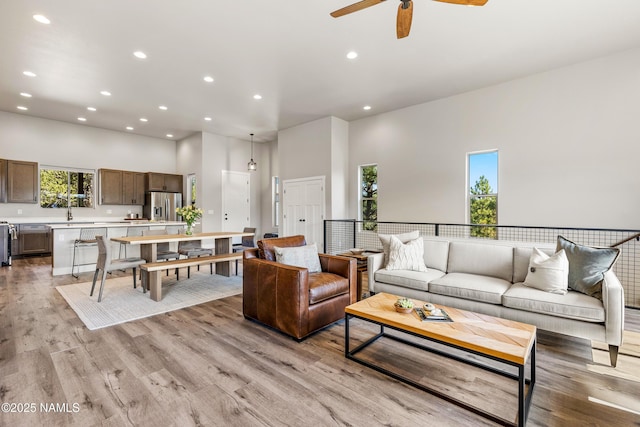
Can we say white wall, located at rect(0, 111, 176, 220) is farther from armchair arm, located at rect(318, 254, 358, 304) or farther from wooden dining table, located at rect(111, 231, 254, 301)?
armchair arm, located at rect(318, 254, 358, 304)

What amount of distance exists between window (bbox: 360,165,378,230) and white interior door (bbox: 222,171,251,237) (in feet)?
12.5

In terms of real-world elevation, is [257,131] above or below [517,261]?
above

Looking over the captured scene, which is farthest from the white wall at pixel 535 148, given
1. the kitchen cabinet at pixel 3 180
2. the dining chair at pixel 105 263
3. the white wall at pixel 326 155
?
the kitchen cabinet at pixel 3 180

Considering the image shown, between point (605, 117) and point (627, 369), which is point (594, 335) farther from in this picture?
point (605, 117)

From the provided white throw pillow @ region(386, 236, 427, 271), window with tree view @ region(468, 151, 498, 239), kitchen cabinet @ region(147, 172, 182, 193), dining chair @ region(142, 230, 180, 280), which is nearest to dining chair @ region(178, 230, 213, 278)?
dining chair @ region(142, 230, 180, 280)

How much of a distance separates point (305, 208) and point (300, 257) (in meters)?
4.02

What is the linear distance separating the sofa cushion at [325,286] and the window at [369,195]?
3.62 m

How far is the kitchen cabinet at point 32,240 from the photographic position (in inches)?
268

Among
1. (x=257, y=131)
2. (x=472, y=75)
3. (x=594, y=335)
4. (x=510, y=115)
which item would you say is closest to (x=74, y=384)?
(x=594, y=335)

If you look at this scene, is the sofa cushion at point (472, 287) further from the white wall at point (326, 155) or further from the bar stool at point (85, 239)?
the bar stool at point (85, 239)

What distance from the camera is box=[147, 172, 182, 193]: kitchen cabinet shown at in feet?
27.5

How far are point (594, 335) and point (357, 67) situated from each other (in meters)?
4.14

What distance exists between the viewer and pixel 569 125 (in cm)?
449

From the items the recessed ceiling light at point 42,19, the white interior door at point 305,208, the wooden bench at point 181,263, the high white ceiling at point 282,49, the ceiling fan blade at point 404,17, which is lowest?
the wooden bench at point 181,263
